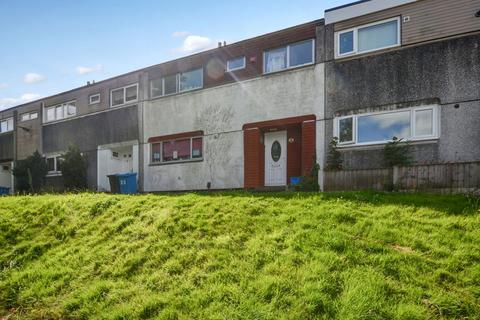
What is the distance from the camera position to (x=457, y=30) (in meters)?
11.7

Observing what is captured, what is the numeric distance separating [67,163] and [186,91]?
776 centimetres

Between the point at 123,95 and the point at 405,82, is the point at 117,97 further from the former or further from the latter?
the point at 405,82

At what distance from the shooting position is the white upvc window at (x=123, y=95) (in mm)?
19438

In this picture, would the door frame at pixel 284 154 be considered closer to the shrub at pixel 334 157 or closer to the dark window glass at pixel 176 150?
the shrub at pixel 334 157

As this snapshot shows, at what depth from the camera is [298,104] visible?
47.0ft

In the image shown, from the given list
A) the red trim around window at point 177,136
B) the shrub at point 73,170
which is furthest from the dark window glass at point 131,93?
the shrub at point 73,170

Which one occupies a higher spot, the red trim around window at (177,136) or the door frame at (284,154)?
the red trim around window at (177,136)

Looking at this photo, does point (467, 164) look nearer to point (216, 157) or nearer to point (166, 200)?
point (166, 200)

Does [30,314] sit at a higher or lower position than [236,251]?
lower

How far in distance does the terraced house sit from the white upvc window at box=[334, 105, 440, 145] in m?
0.03

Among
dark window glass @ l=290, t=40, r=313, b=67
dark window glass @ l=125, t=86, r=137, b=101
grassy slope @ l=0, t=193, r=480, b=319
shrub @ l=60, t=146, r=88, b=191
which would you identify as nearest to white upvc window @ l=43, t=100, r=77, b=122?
shrub @ l=60, t=146, r=88, b=191

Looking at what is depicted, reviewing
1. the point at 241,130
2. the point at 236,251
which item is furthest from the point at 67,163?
the point at 236,251

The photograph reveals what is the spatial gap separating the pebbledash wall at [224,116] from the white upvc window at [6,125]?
45.2 feet

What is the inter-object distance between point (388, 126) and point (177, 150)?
9199mm
